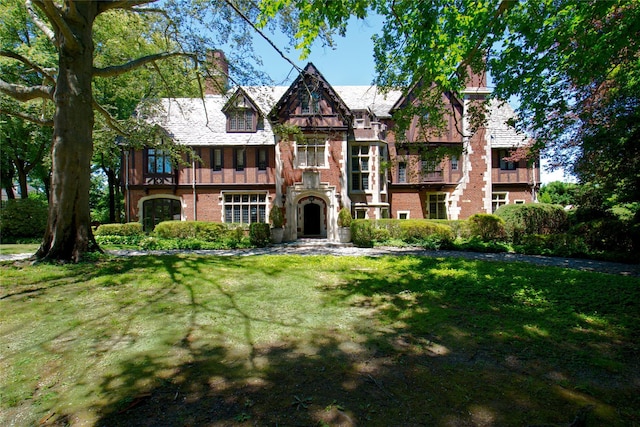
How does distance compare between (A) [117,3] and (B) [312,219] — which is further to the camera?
(B) [312,219]

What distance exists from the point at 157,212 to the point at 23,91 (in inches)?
541

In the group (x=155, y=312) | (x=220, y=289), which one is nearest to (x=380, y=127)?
(x=220, y=289)

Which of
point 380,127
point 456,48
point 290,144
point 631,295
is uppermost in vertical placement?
point 380,127

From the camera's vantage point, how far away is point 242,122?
2191 centimetres

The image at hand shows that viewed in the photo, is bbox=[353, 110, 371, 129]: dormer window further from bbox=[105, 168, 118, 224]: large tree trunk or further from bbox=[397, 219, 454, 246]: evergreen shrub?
bbox=[105, 168, 118, 224]: large tree trunk

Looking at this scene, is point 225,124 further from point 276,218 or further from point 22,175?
point 22,175

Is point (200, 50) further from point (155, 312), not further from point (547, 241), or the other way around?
point (547, 241)

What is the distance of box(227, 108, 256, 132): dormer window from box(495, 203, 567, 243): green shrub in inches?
653

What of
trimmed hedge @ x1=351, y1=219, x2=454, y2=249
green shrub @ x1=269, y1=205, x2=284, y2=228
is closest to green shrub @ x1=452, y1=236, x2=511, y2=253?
trimmed hedge @ x1=351, y1=219, x2=454, y2=249

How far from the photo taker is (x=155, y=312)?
477 centimetres

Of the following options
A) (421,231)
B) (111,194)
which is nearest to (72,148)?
(421,231)

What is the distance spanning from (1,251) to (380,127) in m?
19.6

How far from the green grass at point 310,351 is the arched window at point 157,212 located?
1544 cm

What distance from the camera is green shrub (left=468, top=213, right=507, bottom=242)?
56.1 ft
